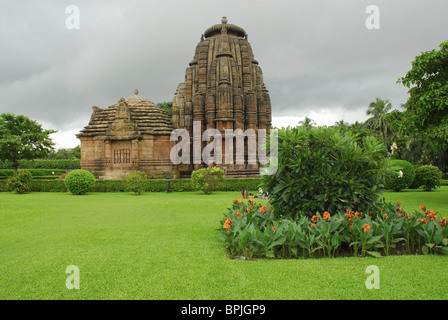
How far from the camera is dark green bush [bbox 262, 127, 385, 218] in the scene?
19.2 ft

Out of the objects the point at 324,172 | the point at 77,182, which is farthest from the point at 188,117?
the point at 324,172

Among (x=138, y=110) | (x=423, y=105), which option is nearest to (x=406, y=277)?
(x=423, y=105)

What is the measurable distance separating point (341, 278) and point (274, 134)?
10.4 feet

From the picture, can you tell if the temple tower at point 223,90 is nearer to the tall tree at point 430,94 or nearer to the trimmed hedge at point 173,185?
the trimmed hedge at point 173,185

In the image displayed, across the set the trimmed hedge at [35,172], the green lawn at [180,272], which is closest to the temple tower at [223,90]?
Answer: the trimmed hedge at [35,172]

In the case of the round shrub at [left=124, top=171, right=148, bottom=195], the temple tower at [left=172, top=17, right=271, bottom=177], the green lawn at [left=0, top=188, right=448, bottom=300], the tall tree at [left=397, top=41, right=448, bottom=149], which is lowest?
the green lawn at [left=0, top=188, right=448, bottom=300]

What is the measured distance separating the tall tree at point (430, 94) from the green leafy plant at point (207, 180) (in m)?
10.5

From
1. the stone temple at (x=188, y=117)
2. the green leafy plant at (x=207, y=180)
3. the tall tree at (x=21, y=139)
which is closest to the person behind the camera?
the green leafy plant at (x=207, y=180)

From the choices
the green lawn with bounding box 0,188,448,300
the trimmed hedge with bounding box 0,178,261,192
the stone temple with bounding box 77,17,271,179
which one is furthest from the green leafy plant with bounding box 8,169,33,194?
the green lawn with bounding box 0,188,448,300

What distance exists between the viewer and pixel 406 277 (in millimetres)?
3854

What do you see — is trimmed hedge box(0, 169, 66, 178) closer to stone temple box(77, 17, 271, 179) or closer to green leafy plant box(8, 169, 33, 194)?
green leafy plant box(8, 169, 33, 194)

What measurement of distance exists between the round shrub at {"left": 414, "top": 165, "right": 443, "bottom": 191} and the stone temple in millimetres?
10543

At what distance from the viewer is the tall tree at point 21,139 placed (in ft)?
82.4

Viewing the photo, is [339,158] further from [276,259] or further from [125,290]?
[125,290]
